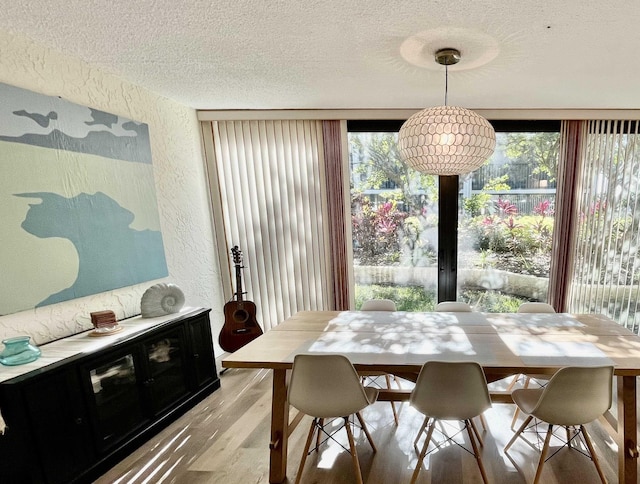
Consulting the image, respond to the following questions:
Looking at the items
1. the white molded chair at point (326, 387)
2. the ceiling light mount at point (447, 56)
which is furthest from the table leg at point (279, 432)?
the ceiling light mount at point (447, 56)

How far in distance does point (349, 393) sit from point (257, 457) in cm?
96

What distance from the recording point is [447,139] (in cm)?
166

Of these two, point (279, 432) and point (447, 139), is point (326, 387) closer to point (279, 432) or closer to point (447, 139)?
point (279, 432)

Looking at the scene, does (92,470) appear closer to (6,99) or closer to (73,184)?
(73,184)

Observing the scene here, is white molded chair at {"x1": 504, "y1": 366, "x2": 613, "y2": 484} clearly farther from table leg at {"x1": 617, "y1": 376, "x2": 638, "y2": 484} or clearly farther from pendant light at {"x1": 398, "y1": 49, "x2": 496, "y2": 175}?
pendant light at {"x1": 398, "y1": 49, "x2": 496, "y2": 175}

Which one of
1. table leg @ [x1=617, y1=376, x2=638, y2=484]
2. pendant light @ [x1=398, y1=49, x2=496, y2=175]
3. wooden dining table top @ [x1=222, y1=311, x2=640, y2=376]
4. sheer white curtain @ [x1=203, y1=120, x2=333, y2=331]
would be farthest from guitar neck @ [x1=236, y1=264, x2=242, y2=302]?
table leg @ [x1=617, y1=376, x2=638, y2=484]

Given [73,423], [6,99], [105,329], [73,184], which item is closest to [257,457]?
[73,423]

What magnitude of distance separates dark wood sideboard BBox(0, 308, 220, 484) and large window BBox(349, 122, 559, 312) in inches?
86.2

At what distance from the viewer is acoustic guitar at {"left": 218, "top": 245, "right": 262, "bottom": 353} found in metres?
3.20

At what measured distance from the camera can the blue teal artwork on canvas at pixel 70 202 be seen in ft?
5.73

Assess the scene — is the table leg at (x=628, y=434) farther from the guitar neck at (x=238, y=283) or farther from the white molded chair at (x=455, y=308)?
the guitar neck at (x=238, y=283)

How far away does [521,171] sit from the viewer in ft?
11.3

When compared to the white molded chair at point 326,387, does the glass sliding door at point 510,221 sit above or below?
above

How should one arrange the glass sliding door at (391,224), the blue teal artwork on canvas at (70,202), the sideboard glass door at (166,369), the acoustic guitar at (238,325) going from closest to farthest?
the blue teal artwork on canvas at (70,202) → the sideboard glass door at (166,369) → the acoustic guitar at (238,325) → the glass sliding door at (391,224)
